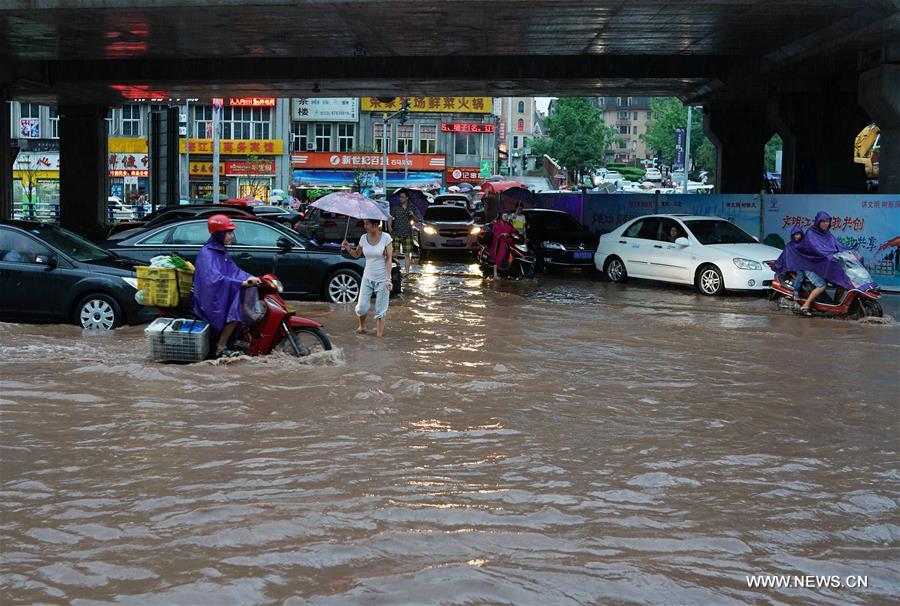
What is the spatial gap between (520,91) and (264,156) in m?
45.8

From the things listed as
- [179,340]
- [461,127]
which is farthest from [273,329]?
[461,127]

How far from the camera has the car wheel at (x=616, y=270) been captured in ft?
69.3

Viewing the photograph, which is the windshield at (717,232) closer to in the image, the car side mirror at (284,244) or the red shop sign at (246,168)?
the car side mirror at (284,244)

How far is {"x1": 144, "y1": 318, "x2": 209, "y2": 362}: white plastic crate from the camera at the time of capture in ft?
31.2

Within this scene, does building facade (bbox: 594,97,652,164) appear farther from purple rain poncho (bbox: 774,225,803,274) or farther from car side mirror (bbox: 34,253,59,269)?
car side mirror (bbox: 34,253,59,269)

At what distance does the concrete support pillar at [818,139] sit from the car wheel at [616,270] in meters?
10.7

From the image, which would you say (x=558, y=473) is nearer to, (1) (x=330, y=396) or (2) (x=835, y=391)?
(1) (x=330, y=396)

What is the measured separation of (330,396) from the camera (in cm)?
879

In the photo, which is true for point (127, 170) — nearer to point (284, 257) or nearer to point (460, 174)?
point (460, 174)

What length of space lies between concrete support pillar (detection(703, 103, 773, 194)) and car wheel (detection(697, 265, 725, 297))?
1619 cm

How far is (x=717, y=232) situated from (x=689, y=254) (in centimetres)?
82

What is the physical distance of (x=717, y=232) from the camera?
19.4 m

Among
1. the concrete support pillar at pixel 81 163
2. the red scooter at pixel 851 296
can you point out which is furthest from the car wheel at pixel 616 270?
the concrete support pillar at pixel 81 163

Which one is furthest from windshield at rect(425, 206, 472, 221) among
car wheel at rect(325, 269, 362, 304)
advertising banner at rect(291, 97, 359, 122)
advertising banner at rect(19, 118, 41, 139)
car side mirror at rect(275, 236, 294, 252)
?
advertising banner at rect(19, 118, 41, 139)
